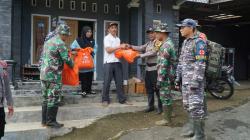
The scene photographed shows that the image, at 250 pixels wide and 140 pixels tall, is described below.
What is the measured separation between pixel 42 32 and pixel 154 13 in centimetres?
340

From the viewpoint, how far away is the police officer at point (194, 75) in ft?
19.2

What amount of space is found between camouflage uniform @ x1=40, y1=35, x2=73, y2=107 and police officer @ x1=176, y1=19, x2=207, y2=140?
7.07 ft

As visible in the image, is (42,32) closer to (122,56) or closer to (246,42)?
(122,56)

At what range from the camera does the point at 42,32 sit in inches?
428

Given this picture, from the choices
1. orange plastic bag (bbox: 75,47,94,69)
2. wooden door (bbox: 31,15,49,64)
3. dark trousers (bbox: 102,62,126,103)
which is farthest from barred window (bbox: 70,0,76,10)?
dark trousers (bbox: 102,62,126,103)

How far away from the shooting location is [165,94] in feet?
23.0

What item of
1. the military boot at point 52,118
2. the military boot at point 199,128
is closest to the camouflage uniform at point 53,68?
the military boot at point 52,118

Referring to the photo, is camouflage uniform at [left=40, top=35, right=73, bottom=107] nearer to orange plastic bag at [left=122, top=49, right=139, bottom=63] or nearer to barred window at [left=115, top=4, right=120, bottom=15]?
orange plastic bag at [left=122, top=49, right=139, bottom=63]

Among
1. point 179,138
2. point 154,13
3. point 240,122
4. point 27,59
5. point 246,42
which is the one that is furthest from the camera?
point 246,42

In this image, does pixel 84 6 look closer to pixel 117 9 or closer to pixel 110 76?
pixel 117 9

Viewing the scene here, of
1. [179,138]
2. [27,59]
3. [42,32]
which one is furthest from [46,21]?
[179,138]

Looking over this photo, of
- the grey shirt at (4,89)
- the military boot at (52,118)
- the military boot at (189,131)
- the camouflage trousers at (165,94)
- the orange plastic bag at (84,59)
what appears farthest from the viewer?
the orange plastic bag at (84,59)

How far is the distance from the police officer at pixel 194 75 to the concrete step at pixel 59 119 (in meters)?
2.32

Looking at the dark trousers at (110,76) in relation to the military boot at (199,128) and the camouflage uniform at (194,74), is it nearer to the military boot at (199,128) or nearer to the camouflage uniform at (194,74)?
the camouflage uniform at (194,74)
